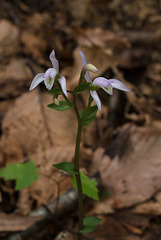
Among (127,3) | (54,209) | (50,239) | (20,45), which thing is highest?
(127,3)

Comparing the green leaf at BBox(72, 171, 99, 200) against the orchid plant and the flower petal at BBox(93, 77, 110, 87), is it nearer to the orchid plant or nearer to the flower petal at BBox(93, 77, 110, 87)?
the orchid plant

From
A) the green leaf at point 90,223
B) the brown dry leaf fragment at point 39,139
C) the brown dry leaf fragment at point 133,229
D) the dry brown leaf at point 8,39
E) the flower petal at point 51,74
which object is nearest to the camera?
the flower petal at point 51,74

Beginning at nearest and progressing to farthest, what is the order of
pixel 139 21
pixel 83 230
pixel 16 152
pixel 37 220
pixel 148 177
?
1. pixel 83 230
2. pixel 37 220
3. pixel 148 177
4. pixel 16 152
5. pixel 139 21

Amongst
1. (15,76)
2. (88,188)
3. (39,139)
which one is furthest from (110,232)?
(15,76)

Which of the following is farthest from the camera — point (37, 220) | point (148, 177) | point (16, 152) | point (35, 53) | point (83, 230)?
point (35, 53)

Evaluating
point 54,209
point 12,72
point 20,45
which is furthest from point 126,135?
point 20,45

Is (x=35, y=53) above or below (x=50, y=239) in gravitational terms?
above

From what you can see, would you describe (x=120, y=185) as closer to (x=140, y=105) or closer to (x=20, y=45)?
(x=140, y=105)

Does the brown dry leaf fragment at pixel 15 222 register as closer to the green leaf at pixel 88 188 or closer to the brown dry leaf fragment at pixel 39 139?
the brown dry leaf fragment at pixel 39 139

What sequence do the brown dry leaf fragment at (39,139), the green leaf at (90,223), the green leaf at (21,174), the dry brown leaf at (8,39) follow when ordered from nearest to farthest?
the green leaf at (90,223), the green leaf at (21,174), the brown dry leaf fragment at (39,139), the dry brown leaf at (8,39)

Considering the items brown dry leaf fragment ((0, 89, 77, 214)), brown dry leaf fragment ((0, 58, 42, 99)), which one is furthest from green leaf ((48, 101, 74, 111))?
brown dry leaf fragment ((0, 58, 42, 99))

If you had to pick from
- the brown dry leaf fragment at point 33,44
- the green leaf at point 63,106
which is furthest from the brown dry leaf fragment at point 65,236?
the brown dry leaf fragment at point 33,44
